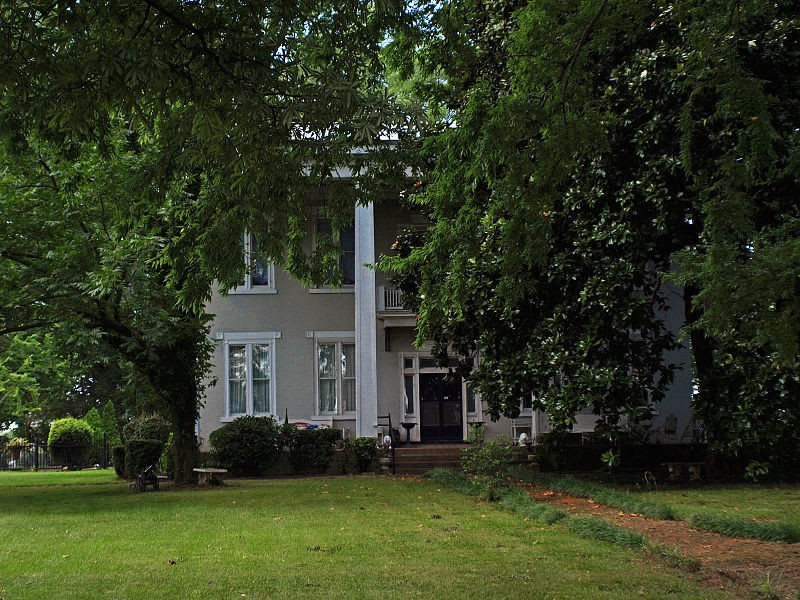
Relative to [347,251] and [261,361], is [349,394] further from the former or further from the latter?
[347,251]

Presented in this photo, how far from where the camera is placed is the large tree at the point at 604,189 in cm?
→ 688

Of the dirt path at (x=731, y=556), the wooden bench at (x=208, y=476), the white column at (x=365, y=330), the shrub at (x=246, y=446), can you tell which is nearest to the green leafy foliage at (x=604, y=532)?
the dirt path at (x=731, y=556)

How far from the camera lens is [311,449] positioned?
69.4 feet

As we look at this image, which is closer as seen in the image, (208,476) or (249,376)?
(208,476)

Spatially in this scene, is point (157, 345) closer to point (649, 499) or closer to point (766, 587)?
point (649, 499)

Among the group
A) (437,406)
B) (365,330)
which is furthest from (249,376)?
(437,406)

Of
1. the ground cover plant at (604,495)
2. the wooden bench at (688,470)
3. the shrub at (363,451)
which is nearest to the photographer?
the ground cover plant at (604,495)

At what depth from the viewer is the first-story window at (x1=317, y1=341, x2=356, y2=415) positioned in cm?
2353

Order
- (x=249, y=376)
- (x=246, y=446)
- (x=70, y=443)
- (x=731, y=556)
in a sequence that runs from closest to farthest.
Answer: (x=731, y=556) < (x=246, y=446) < (x=249, y=376) < (x=70, y=443)

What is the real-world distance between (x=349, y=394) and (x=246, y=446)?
3878 millimetres

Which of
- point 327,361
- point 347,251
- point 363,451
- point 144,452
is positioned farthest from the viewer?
point 347,251

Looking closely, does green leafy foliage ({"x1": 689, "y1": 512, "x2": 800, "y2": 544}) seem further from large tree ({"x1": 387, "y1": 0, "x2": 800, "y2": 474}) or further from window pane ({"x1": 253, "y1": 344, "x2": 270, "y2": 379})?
window pane ({"x1": 253, "y1": 344, "x2": 270, "y2": 379})

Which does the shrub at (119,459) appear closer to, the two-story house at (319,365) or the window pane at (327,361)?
the two-story house at (319,365)

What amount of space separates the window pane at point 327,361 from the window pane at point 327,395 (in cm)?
17
